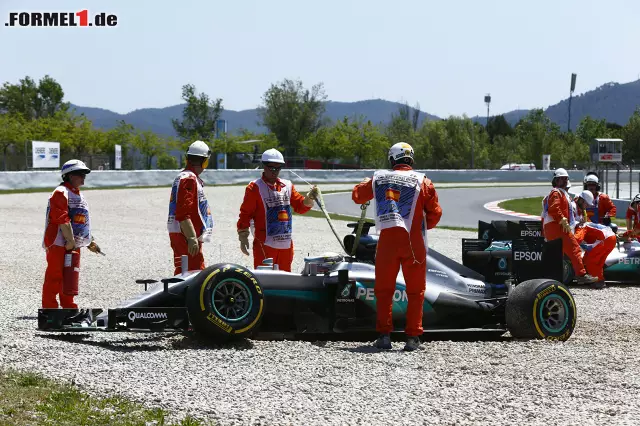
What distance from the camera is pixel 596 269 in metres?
12.9

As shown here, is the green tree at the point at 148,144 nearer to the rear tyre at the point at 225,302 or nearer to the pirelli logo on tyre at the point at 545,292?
the pirelli logo on tyre at the point at 545,292

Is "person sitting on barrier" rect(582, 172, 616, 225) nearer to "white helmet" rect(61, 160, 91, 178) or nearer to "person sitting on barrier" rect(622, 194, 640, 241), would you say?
"person sitting on barrier" rect(622, 194, 640, 241)

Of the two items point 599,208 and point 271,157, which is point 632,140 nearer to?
point 599,208

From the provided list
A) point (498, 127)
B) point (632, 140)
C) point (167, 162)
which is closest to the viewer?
point (167, 162)

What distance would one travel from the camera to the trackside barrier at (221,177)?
136 ft

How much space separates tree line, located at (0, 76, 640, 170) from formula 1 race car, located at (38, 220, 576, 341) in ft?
167

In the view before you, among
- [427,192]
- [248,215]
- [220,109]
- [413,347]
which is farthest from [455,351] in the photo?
[220,109]

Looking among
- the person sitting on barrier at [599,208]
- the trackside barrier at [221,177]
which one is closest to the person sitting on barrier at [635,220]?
the person sitting on barrier at [599,208]

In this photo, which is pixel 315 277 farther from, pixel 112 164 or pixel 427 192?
pixel 112 164

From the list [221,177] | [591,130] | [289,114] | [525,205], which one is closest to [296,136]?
[289,114]

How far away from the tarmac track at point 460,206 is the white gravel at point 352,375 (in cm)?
1271

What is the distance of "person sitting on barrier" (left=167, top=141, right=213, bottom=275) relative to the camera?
8.29m

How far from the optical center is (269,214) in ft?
29.1

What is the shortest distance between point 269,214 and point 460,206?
25978 mm
